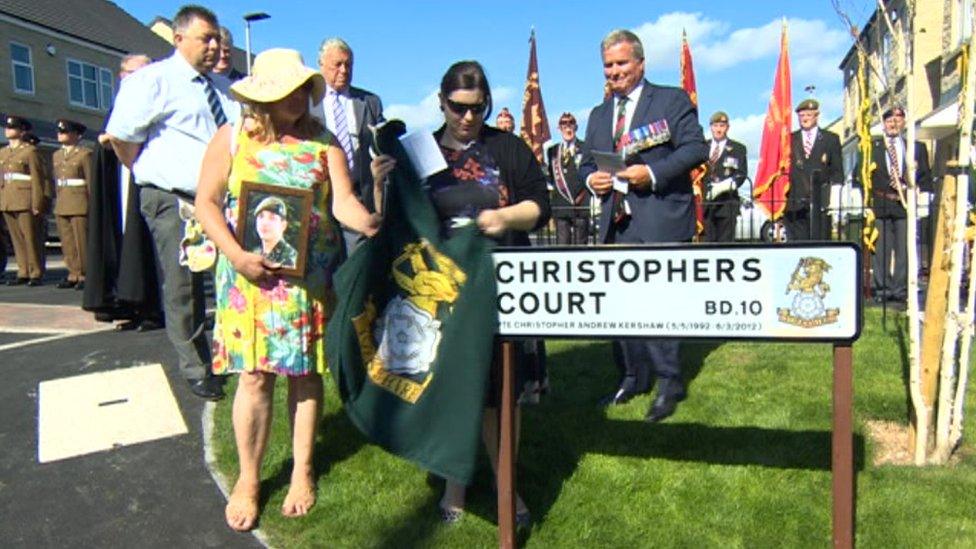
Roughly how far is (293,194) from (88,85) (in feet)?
124

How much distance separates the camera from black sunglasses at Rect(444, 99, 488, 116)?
3.19 metres

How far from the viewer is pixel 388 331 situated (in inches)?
120

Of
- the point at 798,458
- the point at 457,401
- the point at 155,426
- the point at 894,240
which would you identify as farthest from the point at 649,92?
the point at 894,240

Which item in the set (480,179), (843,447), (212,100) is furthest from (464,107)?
(212,100)

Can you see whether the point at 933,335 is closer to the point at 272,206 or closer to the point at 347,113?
the point at 272,206

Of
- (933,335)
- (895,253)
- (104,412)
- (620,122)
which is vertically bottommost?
(104,412)

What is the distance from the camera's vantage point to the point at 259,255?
128 inches

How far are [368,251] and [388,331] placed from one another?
1.01 feet

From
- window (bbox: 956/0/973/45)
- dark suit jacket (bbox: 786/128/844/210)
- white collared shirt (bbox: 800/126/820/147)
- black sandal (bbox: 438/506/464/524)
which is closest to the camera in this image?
window (bbox: 956/0/973/45)

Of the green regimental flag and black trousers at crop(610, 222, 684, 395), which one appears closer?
the green regimental flag

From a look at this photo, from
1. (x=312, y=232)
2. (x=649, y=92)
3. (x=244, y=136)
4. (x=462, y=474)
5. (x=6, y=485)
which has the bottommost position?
(x=6, y=485)

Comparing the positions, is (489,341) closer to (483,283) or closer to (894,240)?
(483,283)

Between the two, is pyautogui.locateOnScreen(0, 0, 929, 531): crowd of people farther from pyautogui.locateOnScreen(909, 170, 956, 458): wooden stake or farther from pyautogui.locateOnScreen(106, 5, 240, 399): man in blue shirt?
pyautogui.locateOnScreen(909, 170, 956, 458): wooden stake

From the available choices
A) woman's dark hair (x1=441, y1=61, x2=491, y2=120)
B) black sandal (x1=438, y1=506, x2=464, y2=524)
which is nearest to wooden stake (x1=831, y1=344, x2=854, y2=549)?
black sandal (x1=438, y1=506, x2=464, y2=524)
